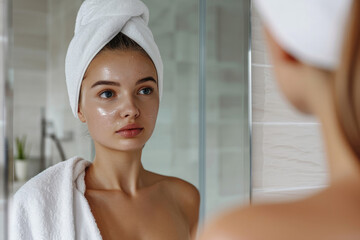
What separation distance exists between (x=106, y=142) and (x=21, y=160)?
216mm

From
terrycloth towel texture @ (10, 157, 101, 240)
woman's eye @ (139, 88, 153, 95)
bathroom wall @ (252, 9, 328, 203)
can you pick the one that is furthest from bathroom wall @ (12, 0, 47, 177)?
bathroom wall @ (252, 9, 328, 203)

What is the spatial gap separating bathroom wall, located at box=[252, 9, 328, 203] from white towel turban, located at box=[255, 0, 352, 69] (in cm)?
96

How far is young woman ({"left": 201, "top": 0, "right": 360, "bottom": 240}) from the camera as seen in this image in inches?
7.6

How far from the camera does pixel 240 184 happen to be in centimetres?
114

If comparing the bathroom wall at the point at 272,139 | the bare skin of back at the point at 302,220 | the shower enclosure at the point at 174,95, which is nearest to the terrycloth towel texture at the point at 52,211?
the shower enclosure at the point at 174,95

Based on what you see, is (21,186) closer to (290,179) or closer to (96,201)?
(96,201)

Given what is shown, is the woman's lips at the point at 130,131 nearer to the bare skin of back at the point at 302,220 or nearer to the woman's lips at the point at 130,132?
the woman's lips at the point at 130,132

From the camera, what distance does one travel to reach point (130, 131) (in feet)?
2.28

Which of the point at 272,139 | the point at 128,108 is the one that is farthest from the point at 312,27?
the point at 272,139

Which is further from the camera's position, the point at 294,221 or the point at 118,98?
the point at 118,98

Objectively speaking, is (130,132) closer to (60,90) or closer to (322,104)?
(60,90)

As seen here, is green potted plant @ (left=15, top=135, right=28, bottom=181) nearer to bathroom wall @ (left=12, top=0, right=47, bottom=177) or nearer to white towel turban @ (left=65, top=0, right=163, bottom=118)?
bathroom wall @ (left=12, top=0, right=47, bottom=177)

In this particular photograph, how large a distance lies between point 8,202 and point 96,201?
0.20m

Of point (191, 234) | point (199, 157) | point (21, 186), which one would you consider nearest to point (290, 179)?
point (199, 157)
